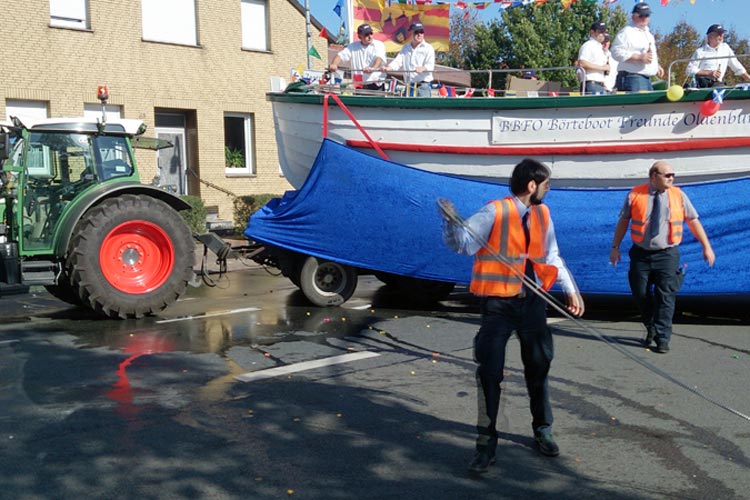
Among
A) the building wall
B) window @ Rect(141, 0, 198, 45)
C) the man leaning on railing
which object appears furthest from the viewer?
window @ Rect(141, 0, 198, 45)

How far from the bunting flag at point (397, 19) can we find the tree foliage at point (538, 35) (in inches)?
935

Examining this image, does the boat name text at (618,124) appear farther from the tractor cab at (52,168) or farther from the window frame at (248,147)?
the window frame at (248,147)

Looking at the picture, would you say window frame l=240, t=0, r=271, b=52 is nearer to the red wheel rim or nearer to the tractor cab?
the tractor cab

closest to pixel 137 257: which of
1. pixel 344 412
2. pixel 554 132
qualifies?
pixel 344 412

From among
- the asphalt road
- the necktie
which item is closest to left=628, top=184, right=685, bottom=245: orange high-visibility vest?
the necktie

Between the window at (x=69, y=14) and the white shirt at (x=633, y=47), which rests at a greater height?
the window at (x=69, y=14)

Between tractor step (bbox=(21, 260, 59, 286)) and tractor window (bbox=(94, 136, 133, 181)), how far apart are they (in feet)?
3.79

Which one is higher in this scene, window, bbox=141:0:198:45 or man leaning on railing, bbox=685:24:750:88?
window, bbox=141:0:198:45

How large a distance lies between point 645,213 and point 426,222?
92.4 inches

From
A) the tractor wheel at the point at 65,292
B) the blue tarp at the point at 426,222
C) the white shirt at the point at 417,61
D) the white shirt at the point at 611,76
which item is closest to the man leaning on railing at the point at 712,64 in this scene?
the white shirt at the point at 611,76

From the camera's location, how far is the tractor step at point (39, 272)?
8070 mm

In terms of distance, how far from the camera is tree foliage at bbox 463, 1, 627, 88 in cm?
3541

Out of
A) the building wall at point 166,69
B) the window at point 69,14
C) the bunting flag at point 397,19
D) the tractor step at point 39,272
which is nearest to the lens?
the tractor step at point 39,272

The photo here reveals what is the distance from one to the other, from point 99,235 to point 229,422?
3924 mm
